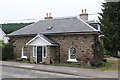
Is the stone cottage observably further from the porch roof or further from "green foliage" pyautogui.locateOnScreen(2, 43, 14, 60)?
"green foliage" pyautogui.locateOnScreen(2, 43, 14, 60)

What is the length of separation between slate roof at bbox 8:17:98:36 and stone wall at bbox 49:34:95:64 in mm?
697

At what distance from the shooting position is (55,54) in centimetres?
2378

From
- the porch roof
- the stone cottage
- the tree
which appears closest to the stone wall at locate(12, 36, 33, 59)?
the stone cottage

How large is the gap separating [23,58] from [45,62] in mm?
4122

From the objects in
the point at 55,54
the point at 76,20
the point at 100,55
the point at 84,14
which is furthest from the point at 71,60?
the point at 84,14

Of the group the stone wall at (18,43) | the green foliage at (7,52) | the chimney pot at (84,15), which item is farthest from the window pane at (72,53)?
the green foliage at (7,52)

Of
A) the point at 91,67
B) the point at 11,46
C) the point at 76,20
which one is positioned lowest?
the point at 91,67

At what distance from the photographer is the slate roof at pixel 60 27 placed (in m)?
22.6

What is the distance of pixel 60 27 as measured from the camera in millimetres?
24641

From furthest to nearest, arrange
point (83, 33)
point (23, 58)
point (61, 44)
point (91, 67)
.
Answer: point (23, 58)
point (61, 44)
point (83, 33)
point (91, 67)

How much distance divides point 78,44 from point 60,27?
3.52m

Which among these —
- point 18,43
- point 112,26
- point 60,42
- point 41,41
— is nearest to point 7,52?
point 18,43

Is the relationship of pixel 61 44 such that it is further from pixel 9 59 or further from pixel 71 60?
pixel 9 59

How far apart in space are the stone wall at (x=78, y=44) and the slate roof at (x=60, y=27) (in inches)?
27.4
